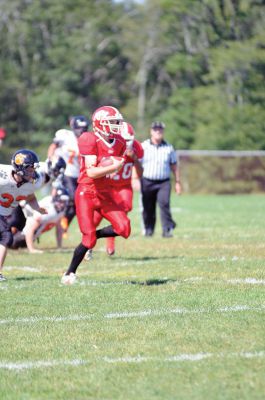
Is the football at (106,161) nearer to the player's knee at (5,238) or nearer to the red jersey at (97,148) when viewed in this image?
the red jersey at (97,148)

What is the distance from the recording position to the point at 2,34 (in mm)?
54812

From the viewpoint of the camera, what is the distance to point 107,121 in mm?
8625

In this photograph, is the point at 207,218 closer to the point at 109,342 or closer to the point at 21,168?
the point at 21,168

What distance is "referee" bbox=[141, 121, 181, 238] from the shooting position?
1476 cm

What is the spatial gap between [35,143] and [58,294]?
→ 43.9 m

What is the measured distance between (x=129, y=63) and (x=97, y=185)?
48.8m

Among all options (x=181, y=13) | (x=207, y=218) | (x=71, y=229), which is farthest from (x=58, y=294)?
(x=181, y=13)

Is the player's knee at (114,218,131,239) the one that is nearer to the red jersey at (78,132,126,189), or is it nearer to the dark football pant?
the red jersey at (78,132,126,189)

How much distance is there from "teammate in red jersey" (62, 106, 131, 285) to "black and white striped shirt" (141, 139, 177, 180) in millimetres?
5765

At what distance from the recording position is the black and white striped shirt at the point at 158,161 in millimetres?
14867

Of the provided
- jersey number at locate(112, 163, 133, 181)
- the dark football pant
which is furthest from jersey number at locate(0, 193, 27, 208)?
the dark football pant

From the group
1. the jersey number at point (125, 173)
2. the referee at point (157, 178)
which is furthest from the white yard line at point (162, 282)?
the referee at point (157, 178)

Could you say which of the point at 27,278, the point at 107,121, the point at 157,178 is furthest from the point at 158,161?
the point at 107,121

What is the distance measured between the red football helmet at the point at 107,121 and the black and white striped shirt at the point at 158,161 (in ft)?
19.7
